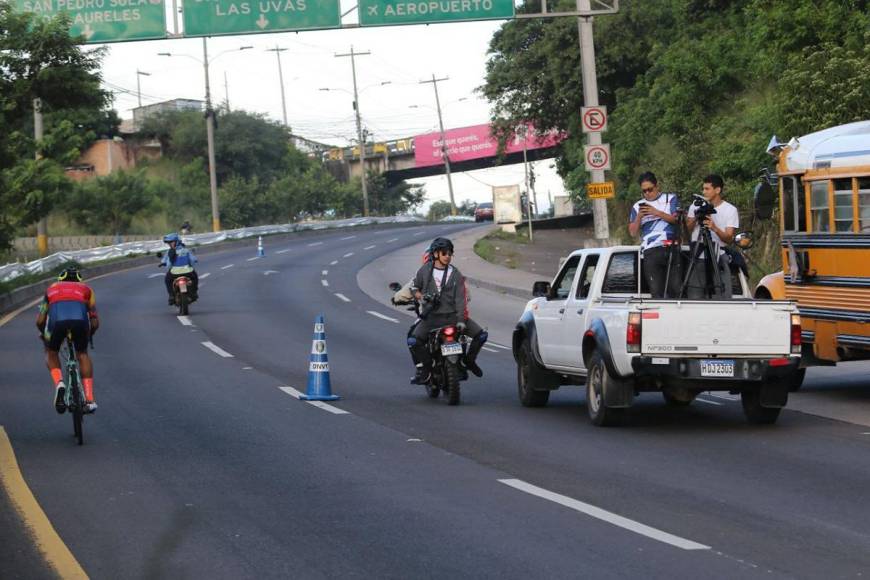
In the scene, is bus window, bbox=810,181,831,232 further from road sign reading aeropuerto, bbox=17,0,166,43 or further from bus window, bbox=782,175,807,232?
road sign reading aeropuerto, bbox=17,0,166,43

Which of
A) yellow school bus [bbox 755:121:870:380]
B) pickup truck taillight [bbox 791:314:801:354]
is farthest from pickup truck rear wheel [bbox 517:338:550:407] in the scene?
pickup truck taillight [bbox 791:314:801:354]

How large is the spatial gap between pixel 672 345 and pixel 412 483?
3423mm

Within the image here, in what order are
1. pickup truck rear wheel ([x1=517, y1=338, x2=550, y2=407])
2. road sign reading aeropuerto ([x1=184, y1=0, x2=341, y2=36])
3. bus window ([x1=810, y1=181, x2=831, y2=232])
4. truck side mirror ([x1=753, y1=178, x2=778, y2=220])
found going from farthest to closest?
road sign reading aeropuerto ([x1=184, y1=0, x2=341, y2=36]) → bus window ([x1=810, y1=181, x2=831, y2=232]) → truck side mirror ([x1=753, y1=178, x2=778, y2=220]) → pickup truck rear wheel ([x1=517, y1=338, x2=550, y2=407])

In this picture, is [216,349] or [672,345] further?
[216,349]

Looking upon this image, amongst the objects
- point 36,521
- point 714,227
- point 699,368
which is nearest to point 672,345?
point 699,368

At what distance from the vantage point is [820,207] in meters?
15.9

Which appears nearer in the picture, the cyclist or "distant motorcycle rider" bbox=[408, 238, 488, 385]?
the cyclist

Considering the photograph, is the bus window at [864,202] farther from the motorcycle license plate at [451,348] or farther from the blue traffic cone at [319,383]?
the blue traffic cone at [319,383]

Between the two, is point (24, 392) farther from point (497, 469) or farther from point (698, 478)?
point (698, 478)

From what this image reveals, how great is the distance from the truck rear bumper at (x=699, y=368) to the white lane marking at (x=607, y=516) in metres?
2.72

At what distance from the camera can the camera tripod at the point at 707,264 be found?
13.7 meters

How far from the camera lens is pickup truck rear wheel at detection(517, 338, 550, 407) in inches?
606

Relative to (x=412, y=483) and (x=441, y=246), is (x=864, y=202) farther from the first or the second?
(x=412, y=483)

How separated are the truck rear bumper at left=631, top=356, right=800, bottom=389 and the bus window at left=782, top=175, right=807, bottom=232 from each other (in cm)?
386
